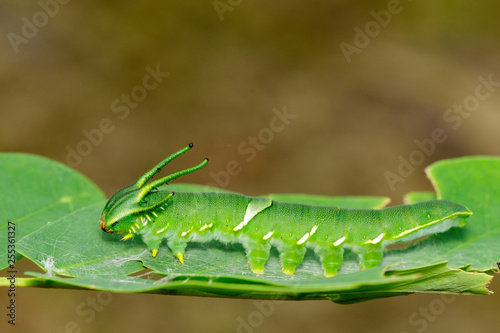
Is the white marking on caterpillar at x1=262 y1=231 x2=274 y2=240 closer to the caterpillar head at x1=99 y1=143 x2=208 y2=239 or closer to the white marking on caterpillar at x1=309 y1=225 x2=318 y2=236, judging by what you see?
the white marking on caterpillar at x1=309 y1=225 x2=318 y2=236

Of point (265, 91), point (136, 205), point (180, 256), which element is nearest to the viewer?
point (180, 256)

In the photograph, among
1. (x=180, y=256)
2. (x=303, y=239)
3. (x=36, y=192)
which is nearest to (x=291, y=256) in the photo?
(x=303, y=239)

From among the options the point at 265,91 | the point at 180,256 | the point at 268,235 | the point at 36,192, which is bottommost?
the point at 180,256

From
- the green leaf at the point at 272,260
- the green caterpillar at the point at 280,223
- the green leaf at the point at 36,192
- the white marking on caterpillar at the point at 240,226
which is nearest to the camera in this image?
the green leaf at the point at 272,260

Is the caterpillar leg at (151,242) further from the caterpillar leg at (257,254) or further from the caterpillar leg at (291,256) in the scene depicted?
the caterpillar leg at (291,256)

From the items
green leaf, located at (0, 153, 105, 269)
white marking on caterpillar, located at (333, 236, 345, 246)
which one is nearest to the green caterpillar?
white marking on caterpillar, located at (333, 236, 345, 246)

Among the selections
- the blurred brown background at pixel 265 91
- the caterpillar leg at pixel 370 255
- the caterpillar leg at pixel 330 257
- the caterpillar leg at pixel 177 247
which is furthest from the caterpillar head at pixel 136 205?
the blurred brown background at pixel 265 91

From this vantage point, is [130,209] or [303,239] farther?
[303,239]

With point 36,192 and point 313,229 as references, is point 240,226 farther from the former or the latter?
point 36,192
